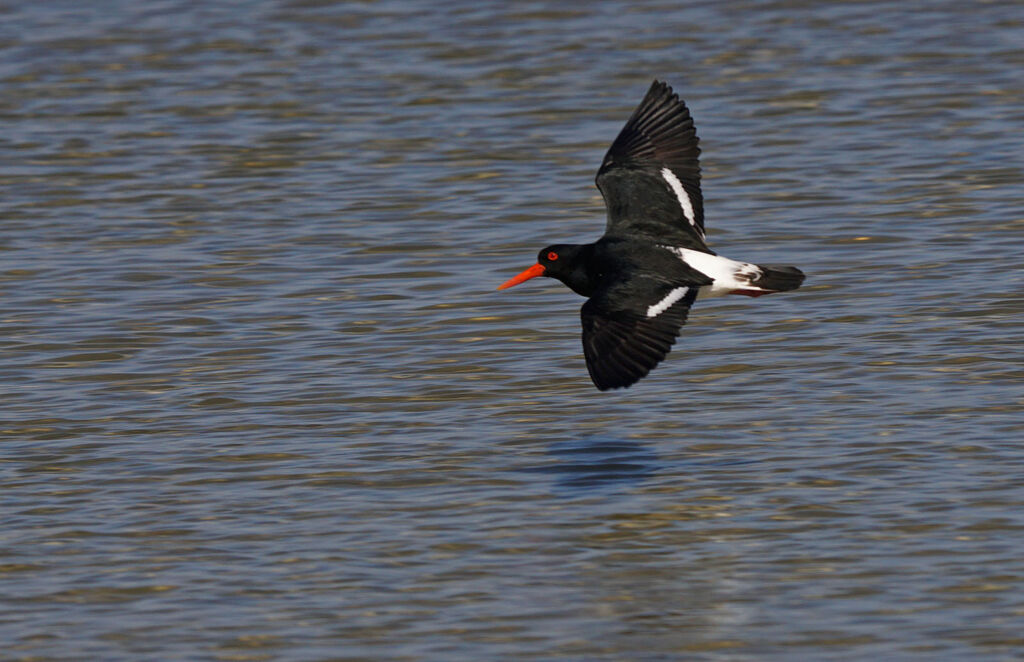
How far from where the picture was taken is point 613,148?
1116 centimetres

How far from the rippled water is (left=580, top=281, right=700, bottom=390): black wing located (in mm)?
608

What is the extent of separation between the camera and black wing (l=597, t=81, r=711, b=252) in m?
10.8

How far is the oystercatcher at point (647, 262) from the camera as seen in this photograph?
30.4 feet

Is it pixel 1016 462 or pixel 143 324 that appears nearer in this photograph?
pixel 1016 462

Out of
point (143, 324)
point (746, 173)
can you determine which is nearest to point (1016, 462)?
point (143, 324)

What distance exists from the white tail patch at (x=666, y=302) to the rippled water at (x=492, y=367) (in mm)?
735

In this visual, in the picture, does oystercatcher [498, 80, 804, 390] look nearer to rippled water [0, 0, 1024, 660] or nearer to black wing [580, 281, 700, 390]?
black wing [580, 281, 700, 390]

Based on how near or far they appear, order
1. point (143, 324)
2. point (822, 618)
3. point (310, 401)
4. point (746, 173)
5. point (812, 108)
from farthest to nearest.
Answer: point (812, 108) → point (746, 173) → point (143, 324) → point (310, 401) → point (822, 618)

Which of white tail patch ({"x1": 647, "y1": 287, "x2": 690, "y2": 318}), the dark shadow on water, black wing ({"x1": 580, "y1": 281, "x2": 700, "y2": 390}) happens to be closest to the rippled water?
the dark shadow on water

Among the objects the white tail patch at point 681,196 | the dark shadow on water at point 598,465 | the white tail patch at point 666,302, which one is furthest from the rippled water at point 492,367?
the white tail patch at point 681,196

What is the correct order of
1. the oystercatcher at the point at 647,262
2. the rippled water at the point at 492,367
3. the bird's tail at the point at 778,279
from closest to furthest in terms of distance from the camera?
the rippled water at the point at 492,367 < the oystercatcher at the point at 647,262 < the bird's tail at the point at 778,279

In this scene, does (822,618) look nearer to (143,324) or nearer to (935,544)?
(935,544)

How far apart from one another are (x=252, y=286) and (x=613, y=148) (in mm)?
3169

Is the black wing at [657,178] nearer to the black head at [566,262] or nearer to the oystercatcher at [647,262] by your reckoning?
the oystercatcher at [647,262]
